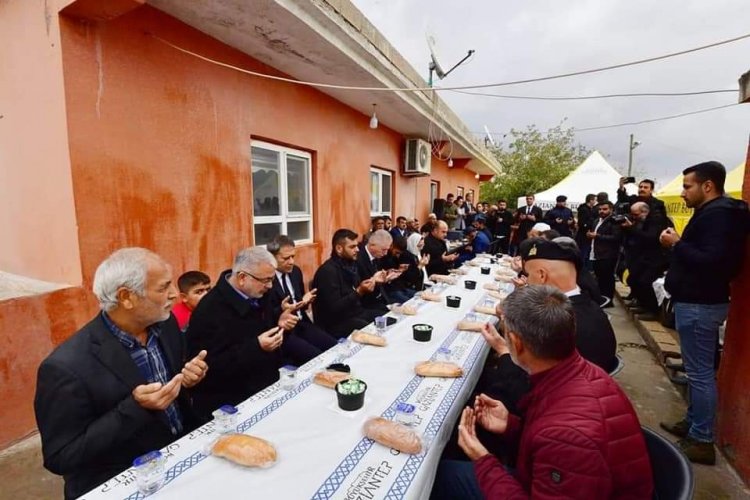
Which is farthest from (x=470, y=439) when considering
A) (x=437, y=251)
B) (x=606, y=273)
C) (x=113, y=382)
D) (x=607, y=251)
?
(x=606, y=273)

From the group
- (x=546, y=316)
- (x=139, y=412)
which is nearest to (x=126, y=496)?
(x=139, y=412)

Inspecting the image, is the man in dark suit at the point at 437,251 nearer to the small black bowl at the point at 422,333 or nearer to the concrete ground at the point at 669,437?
the concrete ground at the point at 669,437

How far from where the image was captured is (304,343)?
3.22 meters

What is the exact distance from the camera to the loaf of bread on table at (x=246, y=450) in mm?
1240

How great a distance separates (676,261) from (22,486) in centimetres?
470

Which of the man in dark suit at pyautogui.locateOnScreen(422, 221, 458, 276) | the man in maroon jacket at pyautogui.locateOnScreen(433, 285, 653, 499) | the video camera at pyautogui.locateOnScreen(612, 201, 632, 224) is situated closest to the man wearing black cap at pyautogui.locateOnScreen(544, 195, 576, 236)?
the video camera at pyautogui.locateOnScreen(612, 201, 632, 224)

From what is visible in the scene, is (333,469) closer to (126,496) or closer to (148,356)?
(126,496)

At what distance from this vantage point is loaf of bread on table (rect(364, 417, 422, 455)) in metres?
1.35

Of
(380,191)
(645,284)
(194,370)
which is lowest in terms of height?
(645,284)

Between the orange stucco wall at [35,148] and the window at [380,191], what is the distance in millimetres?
5039

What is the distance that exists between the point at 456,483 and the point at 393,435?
1.61 ft

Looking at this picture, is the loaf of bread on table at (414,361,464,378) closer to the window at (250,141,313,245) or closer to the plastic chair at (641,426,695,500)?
the plastic chair at (641,426,695,500)

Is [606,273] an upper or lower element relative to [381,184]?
lower

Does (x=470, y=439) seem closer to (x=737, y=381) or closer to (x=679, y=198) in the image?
(x=737, y=381)
